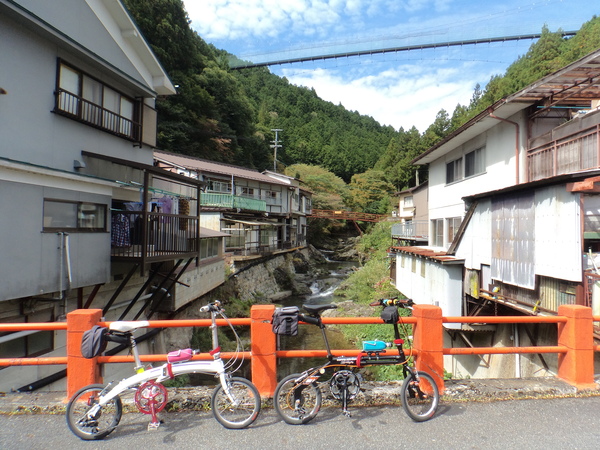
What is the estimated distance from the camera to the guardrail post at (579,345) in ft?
13.7

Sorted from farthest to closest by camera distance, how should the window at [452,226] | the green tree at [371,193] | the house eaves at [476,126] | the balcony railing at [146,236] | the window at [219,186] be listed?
the green tree at [371,193] → the window at [219,186] → the window at [452,226] → the house eaves at [476,126] → the balcony railing at [146,236]

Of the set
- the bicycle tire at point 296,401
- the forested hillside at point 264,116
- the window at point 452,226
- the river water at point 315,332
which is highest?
the forested hillside at point 264,116

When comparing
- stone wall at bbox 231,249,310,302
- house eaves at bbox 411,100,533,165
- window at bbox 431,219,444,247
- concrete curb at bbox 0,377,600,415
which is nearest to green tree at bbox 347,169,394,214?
stone wall at bbox 231,249,310,302

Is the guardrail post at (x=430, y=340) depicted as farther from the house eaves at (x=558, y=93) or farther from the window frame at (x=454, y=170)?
the window frame at (x=454, y=170)

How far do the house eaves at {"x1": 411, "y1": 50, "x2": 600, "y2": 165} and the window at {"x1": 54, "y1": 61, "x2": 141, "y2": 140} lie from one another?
11257 millimetres

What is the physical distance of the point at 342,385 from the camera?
365cm

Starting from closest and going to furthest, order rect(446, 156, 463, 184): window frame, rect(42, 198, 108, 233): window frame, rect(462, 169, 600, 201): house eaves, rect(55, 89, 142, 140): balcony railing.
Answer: rect(462, 169, 600, 201): house eaves → rect(42, 198, 108, 233): window frame → rect(55, 89, 142, 140): balcony railing → rect(446, 156, 463, 184): window frame

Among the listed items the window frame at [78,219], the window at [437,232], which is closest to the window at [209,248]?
the window frame at [78,219]

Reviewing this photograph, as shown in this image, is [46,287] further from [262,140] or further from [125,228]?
[262,140]

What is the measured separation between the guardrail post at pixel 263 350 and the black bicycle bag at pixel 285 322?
0.61 feet

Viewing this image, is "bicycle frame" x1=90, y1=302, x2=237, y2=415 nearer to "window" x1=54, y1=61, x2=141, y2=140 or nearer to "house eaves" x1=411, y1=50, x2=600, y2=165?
"window" x1=54, y1=61, x2=141, y2=140

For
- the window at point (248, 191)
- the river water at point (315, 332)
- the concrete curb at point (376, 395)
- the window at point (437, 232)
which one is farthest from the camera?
the window at point (248, 191)

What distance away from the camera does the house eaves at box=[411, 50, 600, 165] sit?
835cm

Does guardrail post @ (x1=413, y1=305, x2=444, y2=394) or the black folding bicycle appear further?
guardrail post @ (x1=413, y1=305, x2=444, y2=394)
